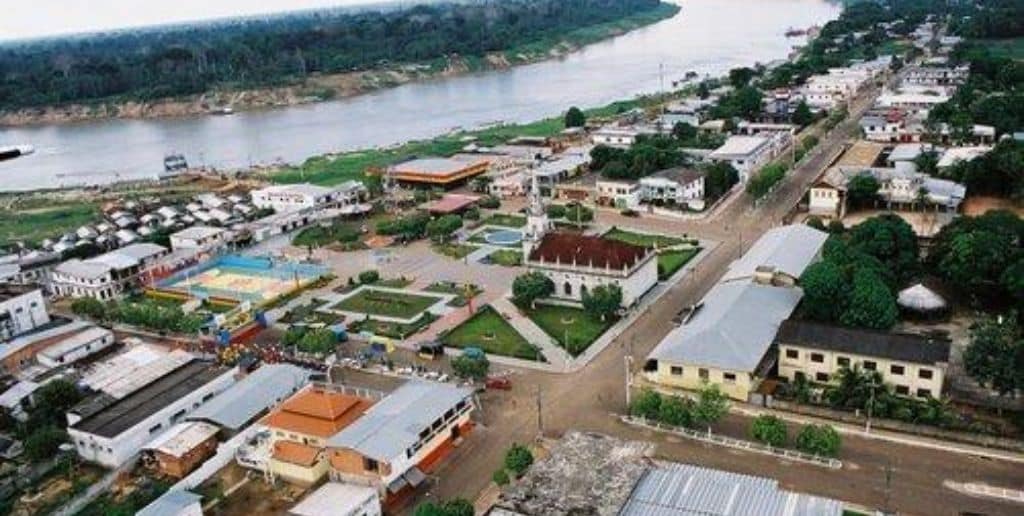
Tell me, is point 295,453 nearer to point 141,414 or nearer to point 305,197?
point 141,414

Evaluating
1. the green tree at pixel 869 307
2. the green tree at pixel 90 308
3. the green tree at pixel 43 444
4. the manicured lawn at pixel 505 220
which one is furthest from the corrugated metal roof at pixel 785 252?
the green tree at pixel 90 308

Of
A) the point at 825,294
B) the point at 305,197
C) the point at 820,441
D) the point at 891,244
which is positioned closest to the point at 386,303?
the point at 825,294

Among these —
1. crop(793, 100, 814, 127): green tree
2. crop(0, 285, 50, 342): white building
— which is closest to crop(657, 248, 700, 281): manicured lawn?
crop(0, 285, 50, 342): white building

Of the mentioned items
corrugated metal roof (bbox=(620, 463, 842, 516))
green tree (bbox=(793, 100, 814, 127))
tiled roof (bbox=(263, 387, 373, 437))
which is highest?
tiled roof (bbox=(263, 387, 373, 437))

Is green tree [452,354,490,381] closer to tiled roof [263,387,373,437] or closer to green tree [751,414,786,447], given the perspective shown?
tiled roof [263,387,373,437]

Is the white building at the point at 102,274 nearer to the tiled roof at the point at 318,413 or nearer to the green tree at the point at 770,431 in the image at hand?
the tiled roof at the point at 318,413

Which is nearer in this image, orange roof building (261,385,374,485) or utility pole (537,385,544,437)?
orange roof building (261,385,374,485)

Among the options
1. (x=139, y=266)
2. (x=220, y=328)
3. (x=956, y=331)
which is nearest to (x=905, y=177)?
(x=956, y=331)

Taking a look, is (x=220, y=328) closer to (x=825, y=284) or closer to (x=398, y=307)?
(x=398, y=307)
